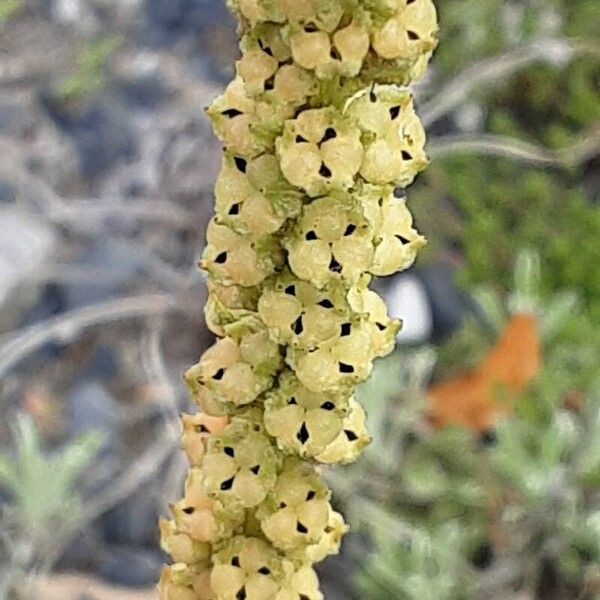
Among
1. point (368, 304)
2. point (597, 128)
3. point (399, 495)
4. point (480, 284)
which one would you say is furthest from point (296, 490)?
point (597, 128)

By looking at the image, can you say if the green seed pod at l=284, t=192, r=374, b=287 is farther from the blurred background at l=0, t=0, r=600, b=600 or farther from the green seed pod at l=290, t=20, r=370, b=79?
the blurred background at l=0, t=0, r=600, b=600

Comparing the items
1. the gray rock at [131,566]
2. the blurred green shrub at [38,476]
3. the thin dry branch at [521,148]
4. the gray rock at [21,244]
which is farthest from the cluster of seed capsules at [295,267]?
the gray rock at [21,244]

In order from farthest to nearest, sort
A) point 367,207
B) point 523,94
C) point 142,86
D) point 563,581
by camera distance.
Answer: point 142,86
point 523,94
point 563,581
point 367,207

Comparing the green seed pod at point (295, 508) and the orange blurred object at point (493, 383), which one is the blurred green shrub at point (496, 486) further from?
the green seed pod at point (295, 508)

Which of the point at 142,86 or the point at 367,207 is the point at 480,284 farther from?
the point at 367,207

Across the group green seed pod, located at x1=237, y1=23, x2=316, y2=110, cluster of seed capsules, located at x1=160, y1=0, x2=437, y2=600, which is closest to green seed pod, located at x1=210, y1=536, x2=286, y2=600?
cluster of seed capsules, located at x1=160, y1=0, x2=437, y2=600

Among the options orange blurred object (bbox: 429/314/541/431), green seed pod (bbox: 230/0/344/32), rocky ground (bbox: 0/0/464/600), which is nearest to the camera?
green seed pod (bbox: 230/0/344/32)
